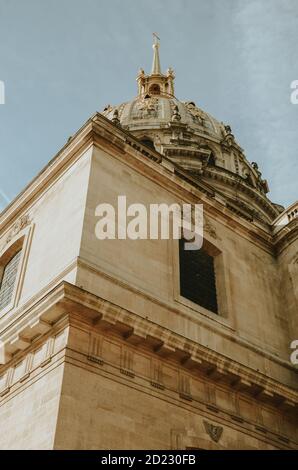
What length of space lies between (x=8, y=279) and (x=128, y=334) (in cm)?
524

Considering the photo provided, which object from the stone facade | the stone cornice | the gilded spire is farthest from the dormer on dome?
the stone cornice

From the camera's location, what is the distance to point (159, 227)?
50.2ft

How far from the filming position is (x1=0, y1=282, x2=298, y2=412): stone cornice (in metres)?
11.4

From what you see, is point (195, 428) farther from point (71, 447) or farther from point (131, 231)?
point (131, 231)

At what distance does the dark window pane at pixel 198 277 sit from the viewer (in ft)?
49.9

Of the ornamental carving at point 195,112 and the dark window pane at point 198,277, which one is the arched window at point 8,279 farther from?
the ornamental carving at point 195,112

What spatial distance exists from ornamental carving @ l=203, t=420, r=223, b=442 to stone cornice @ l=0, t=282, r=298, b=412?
1096mm

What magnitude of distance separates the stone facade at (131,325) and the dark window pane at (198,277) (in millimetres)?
311

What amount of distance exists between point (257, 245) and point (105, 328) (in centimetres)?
801

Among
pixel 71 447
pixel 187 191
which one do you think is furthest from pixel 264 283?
pixel 71 447

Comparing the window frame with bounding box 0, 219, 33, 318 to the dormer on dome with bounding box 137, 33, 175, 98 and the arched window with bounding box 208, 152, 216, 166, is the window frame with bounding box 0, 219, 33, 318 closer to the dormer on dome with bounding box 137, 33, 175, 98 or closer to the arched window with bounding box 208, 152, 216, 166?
the arched window with bounding box 208, 152, 216, 166

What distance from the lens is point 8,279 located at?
1597 centimetres

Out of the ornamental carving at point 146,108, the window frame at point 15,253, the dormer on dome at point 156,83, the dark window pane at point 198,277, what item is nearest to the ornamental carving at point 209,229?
the dark window pane at point 198,277

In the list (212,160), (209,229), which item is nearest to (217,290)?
(209,229)
